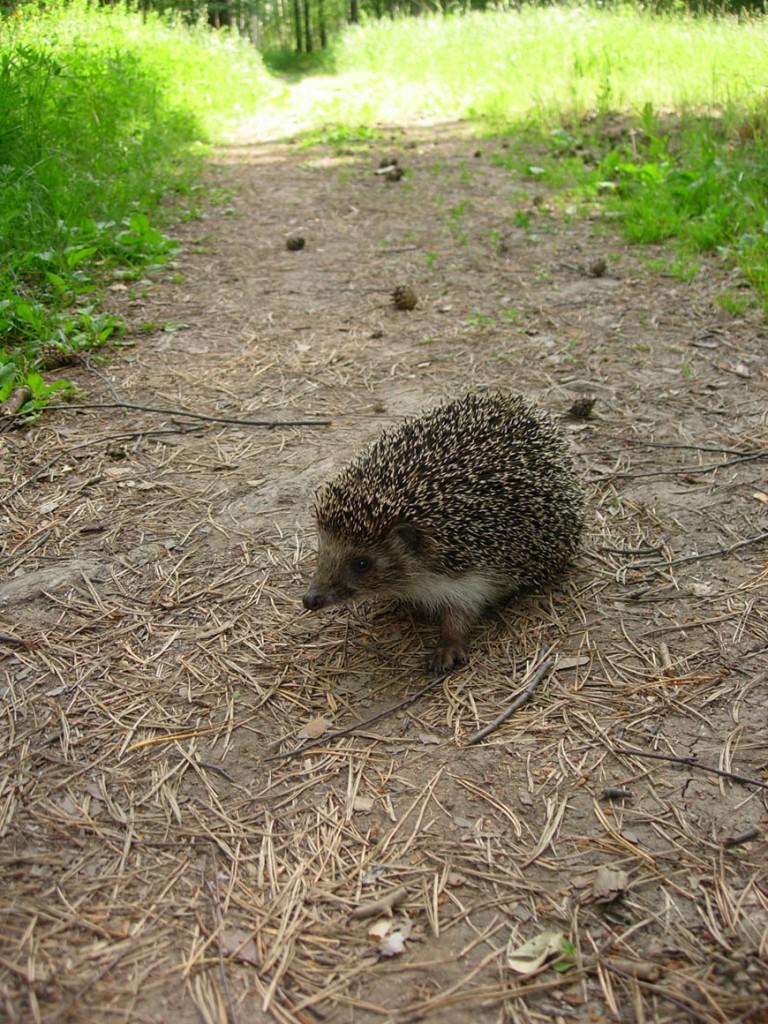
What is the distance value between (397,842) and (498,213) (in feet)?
28.2

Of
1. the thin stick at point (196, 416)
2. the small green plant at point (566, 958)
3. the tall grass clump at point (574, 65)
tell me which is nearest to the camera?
the small green plant at point (566, 958)

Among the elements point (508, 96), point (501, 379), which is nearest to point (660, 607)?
point (501, 379)

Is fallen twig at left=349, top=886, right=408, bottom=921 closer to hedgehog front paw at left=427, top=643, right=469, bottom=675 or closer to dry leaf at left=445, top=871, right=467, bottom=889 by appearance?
dry leaf at left=445, top=871, right=467, bottom=889

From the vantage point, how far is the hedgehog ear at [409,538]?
366 centimetres

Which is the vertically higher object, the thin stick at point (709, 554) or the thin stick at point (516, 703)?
the thin stick at point (709, 554)

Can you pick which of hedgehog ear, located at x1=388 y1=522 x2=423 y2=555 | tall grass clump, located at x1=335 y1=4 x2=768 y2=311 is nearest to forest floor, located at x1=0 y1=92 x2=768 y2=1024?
hedgehog ear, located at x1=388 y1=522 x2=423 y2=555

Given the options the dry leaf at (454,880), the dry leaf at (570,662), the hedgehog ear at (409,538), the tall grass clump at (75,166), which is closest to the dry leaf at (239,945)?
the dry leaf at (454,880)

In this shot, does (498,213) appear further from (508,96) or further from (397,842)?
(397,842)

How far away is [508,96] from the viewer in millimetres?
14609

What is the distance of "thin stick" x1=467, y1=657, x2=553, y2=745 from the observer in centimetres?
300

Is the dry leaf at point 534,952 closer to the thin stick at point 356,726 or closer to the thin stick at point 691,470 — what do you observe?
the thin stick at point 356,726

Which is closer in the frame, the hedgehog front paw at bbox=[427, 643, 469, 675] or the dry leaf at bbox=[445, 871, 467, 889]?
the dry leaf at bbox=[445, 871, 467, 889]

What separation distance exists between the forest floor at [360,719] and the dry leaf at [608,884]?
11mm

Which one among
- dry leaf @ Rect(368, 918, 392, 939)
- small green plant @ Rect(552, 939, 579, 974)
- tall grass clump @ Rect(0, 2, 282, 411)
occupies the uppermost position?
tall grass clump @ Rect(0, 2, 282, 411)
